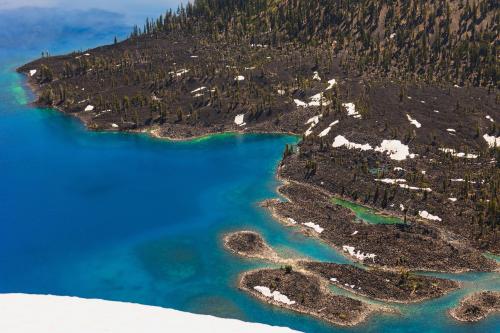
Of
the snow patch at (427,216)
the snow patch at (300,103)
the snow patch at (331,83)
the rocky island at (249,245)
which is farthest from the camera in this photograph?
the snow patch at (331,83)

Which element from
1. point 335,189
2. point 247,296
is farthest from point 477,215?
point 247,296

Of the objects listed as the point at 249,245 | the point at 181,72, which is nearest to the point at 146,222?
the point at 249,245

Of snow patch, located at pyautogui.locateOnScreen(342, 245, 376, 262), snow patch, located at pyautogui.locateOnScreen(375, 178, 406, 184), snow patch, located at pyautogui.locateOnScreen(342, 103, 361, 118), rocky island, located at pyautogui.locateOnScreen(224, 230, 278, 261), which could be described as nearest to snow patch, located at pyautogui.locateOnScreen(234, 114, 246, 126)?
snow patch, located at pyautogui.locateOnScreen(342, 103, 361, 118)

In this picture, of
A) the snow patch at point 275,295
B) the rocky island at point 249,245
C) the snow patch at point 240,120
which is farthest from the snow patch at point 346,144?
the snow patch at point 275,295

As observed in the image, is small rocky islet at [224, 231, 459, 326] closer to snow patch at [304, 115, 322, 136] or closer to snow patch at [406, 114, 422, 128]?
snow patch at [406, 114, 422, 128]

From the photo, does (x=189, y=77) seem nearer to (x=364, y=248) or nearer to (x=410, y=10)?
(x=410, y=10)

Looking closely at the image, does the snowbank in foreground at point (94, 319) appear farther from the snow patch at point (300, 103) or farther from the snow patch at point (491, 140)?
the snow patch at point (300, 103)
